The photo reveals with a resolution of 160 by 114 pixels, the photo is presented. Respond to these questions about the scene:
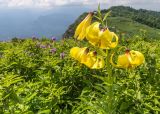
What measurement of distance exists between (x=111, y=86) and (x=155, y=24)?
541ft

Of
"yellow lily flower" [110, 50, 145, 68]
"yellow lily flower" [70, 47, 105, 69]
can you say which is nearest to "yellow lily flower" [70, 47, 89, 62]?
"yellow lily flower" [70, 47, 105, 69]

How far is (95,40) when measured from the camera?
328cm

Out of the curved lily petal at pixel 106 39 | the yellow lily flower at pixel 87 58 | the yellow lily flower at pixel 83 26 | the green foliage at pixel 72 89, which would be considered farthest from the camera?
the green foliage at pixel 72 89

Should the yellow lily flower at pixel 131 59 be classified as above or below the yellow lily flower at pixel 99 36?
below

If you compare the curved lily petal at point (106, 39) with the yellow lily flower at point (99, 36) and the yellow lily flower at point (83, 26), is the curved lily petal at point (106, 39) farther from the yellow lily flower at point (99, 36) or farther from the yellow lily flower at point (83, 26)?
the yellow lily flower at point (83, 26)

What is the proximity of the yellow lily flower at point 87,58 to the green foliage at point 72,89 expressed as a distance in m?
0.19

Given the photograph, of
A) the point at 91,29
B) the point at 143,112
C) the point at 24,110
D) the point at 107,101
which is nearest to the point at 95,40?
the point at 91,29

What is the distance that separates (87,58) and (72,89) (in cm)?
251

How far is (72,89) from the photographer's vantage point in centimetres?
592

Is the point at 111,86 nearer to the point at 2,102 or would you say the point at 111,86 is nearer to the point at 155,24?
the point at 2,102

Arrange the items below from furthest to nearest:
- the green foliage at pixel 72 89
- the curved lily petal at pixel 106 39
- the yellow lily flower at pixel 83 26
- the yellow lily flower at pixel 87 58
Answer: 1. the green foliage at pixel 72 89
2. the yellow lily flower at pixel 87 58
3. the yellow lily flower at pixel 83 26
4. the curved lily petal at pixel 106 39

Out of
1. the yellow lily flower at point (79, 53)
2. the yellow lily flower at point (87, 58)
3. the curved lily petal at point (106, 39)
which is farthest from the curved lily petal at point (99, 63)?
the curved lily petal at point (106, 39)

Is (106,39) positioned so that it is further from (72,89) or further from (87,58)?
(72,89)

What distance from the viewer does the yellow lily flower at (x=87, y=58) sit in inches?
136
